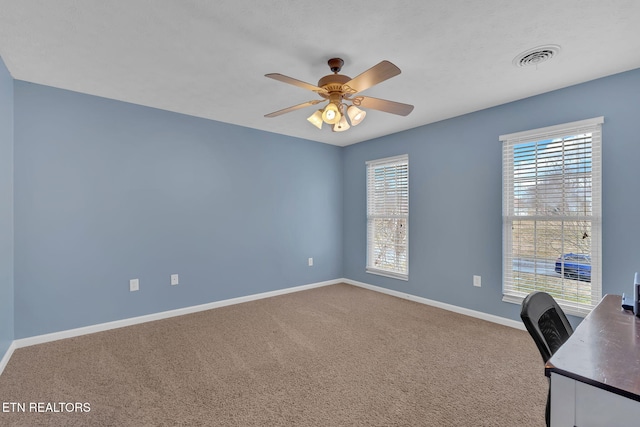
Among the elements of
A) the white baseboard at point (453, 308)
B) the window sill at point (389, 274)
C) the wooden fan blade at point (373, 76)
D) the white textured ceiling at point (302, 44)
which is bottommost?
the white baseboard at point (453, 308)

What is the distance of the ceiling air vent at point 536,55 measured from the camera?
220cm

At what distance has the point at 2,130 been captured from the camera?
2.42m

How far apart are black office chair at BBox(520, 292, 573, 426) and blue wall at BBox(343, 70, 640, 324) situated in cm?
176

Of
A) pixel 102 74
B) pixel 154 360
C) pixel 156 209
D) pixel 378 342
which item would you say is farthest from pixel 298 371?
pixel 102 74

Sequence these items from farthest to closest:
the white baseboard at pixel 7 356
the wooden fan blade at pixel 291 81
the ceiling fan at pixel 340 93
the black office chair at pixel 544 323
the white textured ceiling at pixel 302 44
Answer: the white baseboard at pixel 7 356 → the ceiling fan at pixel 340 93 → the wooden fan blade at pixel 291 81 → the white textured ceiling at pixel 302 44 → the black office chair at pixel 544 323

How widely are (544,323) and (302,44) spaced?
2209 mm

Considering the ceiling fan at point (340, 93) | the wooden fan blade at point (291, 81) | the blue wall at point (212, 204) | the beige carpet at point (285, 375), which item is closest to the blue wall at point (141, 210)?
the blue wall at point (212, 204)

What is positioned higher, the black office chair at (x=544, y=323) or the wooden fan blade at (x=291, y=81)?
the wooden fan blade at (x=291, y=81)

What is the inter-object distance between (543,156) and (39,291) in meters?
5.12

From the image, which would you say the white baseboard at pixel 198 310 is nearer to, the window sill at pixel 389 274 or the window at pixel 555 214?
the window sill at pixel 389 274

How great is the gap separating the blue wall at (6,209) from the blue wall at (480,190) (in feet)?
13.7

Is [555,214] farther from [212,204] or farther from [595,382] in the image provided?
[212,204]

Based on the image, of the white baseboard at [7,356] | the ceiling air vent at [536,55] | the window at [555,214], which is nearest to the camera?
the ceiling air vent at [536,55]

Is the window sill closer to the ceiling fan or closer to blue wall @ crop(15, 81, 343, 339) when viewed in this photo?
blue wall @ crop(15, 81, 343, 339)
